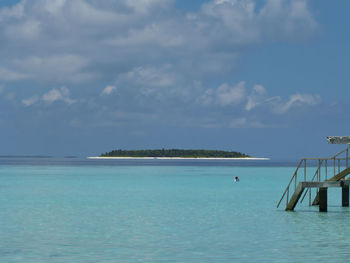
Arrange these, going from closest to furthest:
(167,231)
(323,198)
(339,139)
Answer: (167,231), (339,139), (323,198)

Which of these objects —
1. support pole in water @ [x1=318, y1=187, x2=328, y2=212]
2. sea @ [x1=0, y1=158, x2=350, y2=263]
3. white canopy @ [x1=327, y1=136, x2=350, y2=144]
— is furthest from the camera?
support pole in water @ [x1=318, y1=187, x2=328, y2=212]

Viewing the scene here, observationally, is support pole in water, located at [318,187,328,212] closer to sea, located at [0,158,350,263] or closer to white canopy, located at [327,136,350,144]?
sea, located at [0,158,350,263]

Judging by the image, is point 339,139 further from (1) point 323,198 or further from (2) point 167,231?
(2) point 167,231

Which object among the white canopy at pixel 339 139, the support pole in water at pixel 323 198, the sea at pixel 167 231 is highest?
the white canopy at pixel 339 139

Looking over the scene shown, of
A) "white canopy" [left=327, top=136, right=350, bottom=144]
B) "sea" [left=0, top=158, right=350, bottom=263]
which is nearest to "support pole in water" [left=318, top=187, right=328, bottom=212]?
"sea" [left=0, top=158, right=350, bottom=263]

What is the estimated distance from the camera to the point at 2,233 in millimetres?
27906

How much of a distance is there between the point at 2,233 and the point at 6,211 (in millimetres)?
10326

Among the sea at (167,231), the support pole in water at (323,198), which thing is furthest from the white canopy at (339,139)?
the sea at (167,231)

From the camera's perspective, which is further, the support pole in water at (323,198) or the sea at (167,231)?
the support pole in water at (323,198)

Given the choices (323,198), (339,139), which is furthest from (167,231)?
(323,198)

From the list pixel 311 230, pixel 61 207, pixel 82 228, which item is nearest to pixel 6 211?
pixel 61 207

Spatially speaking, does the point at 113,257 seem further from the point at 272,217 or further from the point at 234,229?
the point at 272,217

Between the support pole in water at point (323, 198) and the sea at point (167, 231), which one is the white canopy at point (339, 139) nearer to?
the support pole in water at point (323, 198)

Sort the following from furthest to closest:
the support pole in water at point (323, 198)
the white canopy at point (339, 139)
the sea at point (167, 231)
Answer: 1. the support pole in water at point (323, 198)
2. the white canopy at point (339, 139)
3. the sea at point (167, 231)
